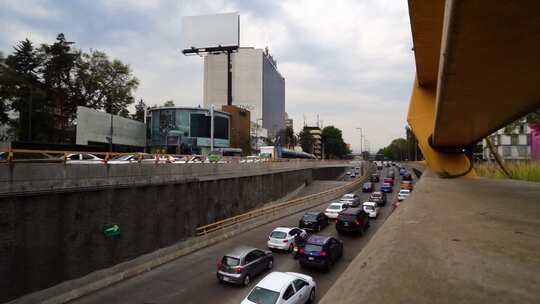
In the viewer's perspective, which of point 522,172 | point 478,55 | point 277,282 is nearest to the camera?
point 478,55

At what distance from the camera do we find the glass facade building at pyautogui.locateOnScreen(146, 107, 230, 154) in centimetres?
6253

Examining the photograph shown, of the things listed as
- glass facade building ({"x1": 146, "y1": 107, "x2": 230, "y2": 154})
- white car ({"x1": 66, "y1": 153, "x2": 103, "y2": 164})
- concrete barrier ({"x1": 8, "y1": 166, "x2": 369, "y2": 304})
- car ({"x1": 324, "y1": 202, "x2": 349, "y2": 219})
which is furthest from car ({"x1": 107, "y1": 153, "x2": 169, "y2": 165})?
glass facade building ({"x1": 146, "y1": 107, "x2": 230, "y2": 154})

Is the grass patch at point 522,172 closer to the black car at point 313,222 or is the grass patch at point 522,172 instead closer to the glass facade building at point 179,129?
the black car at point 313,222

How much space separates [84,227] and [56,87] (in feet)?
151

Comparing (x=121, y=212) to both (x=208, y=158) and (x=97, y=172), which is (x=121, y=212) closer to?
(x=97, y=172)

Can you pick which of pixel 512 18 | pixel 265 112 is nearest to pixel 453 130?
pixel 512 18

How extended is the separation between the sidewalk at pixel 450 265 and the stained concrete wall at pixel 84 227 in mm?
11648

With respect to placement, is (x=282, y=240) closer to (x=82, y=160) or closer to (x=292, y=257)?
(x=292, y=257)

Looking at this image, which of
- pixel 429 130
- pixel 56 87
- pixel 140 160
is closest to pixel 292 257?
pixel 140 160

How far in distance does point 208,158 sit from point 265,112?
345 ft

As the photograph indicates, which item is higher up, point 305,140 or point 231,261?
point 305,140

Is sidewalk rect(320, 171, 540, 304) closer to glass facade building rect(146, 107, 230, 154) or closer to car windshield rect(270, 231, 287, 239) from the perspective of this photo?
car windshield rect(270, 231, 287, 239)

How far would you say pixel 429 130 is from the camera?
707 inches

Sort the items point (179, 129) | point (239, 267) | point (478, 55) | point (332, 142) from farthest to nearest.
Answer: point (332, 142), point (179, 129), point (239, 267), point (478, 55)
